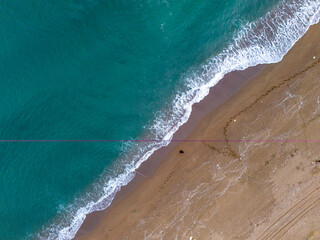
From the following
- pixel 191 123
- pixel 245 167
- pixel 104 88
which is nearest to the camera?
pixel 245 167

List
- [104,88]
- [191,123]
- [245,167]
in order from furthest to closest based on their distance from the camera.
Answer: [104,88]
[191,123]
[245,167]

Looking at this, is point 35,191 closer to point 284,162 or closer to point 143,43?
point 143,43

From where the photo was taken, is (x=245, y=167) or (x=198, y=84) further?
(x=198, y=84)

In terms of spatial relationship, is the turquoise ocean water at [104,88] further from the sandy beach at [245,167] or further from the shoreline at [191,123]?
the sandy beach at [245,167]

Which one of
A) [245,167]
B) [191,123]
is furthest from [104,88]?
[245,167]

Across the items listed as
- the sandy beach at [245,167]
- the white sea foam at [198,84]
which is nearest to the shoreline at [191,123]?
the sandy beach at [245,167]

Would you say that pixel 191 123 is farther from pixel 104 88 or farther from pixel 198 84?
pixel 104 88

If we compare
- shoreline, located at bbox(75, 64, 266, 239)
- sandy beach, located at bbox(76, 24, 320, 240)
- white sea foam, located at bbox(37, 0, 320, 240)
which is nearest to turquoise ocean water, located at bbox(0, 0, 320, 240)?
white sea foam, located at bbox(37, 0, 320, 240)
